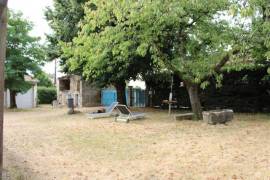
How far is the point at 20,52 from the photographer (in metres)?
31.9

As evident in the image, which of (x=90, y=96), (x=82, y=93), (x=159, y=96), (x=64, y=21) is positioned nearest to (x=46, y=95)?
(x=90, y=96)

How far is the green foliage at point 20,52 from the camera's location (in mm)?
31141

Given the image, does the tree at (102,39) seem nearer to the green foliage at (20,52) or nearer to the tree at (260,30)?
the tree at (260,30)

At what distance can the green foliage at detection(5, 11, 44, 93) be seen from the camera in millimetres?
31141

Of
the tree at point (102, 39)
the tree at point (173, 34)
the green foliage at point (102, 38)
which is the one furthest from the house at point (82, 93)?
the tree at point (173, 34)

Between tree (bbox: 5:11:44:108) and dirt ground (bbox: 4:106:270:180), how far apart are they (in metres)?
16.1

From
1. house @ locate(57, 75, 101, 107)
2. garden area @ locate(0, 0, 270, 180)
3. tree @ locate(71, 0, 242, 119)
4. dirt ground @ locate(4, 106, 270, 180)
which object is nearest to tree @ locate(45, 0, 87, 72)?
garden area @ locate(0, 0, 270, 180)

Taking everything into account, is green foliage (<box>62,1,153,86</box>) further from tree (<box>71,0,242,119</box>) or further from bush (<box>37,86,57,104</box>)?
bush (<box>37,86,57,104</box>)

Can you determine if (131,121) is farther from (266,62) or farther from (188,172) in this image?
(188,172)

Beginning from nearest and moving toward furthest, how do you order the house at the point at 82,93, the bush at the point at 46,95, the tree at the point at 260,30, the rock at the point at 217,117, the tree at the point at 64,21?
the tree at the point at 260,30, the rock at the point at 217,117, the tree at the point at 64,21, the house at the point at 82,93, the bush at the point at 46,95

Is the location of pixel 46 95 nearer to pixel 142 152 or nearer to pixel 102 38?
pixel 102 38

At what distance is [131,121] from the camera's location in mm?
18234

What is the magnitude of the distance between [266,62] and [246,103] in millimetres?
Answer: 3124

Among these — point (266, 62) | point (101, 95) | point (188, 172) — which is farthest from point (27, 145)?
point (101, 95)
